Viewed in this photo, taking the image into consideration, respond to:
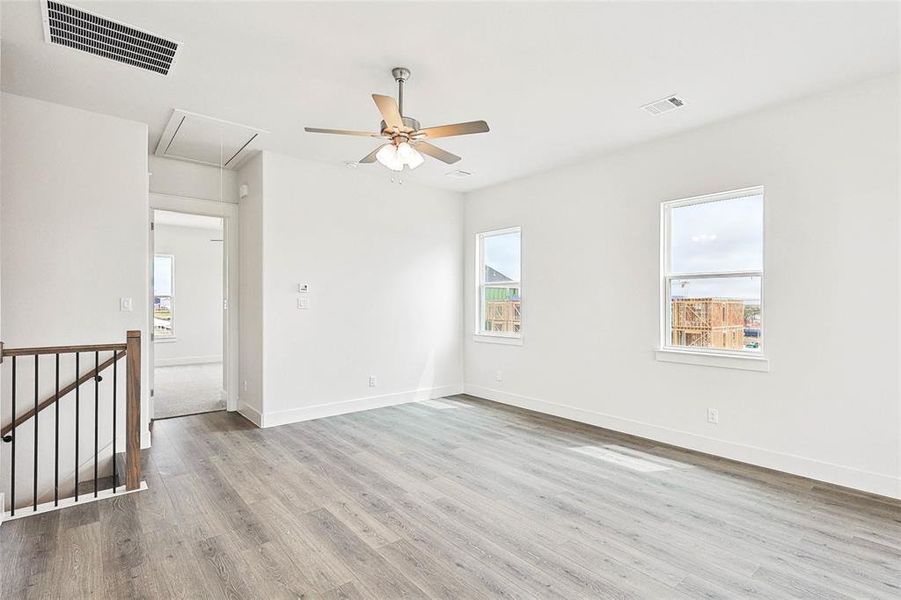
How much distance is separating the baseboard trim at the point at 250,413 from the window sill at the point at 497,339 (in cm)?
292

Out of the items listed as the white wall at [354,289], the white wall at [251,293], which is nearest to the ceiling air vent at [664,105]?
the white wall at [354,289]

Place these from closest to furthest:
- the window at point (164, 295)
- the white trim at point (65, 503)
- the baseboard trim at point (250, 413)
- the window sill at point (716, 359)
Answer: the white trim at point (65, 503) → the window sill at point (716, 359) → the baseboard trim at point (250, 413) → the window at point (164, 295)

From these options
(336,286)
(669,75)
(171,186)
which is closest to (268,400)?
(336,286)

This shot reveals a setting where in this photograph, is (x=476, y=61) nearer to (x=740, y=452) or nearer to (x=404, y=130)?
(x=404, y=130)

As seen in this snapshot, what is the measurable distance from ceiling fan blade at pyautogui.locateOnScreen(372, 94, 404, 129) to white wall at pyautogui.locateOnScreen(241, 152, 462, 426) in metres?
2.51

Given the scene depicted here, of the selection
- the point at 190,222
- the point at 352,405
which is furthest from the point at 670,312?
the point at 190,222

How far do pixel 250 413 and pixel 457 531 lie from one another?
10.8ft

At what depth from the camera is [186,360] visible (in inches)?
380

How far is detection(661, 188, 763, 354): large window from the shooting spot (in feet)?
12.5

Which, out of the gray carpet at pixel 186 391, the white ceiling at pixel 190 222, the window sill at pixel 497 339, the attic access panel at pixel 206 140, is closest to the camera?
the attic access panel at pixel 206 140

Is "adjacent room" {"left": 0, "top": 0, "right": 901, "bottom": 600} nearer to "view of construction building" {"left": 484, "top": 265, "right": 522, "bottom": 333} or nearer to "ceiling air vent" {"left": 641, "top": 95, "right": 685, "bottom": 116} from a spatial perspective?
"ceiling air vent" {"left": 641, "top": 95, "right": 685, "bottom": 116}

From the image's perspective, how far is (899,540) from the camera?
2574mm

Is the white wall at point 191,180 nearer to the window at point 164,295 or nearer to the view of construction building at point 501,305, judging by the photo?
the view of construction building at point 501,305

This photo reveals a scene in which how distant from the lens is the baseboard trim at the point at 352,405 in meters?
4.87
